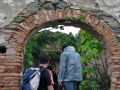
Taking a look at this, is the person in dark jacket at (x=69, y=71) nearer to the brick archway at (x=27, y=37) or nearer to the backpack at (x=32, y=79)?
the brick archway at (x=27, y=37)

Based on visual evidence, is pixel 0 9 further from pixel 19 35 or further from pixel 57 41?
pixel 57 41

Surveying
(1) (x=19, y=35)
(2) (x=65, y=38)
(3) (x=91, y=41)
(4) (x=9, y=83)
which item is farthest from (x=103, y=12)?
(2) (x=65, y=38)

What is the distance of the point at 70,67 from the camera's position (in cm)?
539

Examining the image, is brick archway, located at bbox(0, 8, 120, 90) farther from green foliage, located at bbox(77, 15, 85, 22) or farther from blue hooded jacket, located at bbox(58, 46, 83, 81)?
blue hooded jacket, located at bbox(58, 46, 83, 81)

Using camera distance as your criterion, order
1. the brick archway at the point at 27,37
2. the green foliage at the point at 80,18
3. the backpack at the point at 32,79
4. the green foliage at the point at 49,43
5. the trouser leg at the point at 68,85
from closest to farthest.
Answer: the backpack at the point at 32,79
the trouser leg at the point at 68,85
the brick archway at the point at 27,37
the green foliage at the point at 80,18
the green foliage at the point at 49,43

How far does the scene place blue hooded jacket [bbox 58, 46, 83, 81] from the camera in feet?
17.6

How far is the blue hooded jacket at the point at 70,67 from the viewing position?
211 inches

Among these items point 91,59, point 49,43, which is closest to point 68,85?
point 91,59

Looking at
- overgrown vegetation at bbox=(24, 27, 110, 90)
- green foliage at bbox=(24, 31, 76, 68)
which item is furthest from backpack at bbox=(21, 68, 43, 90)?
green foliage at bbox=(24, 31, 76, 68)

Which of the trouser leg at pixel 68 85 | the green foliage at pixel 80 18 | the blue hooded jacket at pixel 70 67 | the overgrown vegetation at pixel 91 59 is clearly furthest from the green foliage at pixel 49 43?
the trouser leg at pixel 68 85

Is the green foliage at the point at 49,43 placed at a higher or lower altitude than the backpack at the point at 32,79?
higher

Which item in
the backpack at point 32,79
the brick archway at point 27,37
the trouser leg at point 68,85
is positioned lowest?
the trouser leg at point 68,85

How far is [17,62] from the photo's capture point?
5.59 m

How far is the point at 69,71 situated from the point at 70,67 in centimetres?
7
